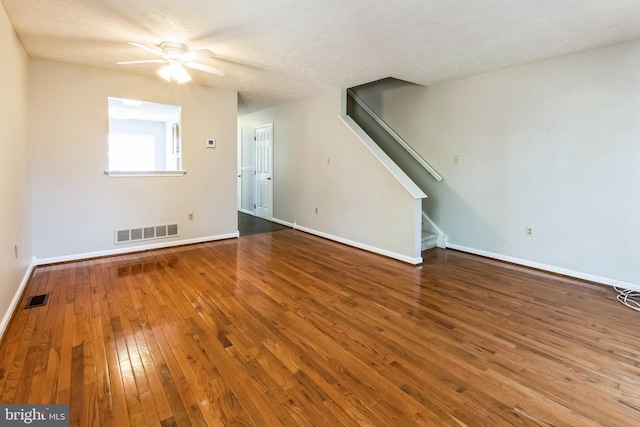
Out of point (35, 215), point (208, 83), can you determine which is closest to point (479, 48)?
point (208, 83)

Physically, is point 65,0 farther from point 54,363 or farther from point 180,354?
point 180,354

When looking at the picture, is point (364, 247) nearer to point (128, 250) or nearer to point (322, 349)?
point (322, 349)

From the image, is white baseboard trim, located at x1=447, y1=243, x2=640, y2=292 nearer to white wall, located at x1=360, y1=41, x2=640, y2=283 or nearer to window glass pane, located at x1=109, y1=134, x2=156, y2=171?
white wall, located at x1=360, y1=41, x2=640, y2=283

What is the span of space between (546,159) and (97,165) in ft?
17.7

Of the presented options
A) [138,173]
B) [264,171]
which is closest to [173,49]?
[138,173]

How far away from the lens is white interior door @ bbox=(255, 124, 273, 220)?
679 centimetres

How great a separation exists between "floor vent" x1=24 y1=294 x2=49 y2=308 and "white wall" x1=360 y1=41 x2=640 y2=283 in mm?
4754

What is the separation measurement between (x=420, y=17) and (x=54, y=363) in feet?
11.4

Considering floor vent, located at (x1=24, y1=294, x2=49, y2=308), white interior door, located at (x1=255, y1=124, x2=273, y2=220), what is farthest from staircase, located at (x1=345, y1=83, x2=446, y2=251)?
floor vent, located at (x1=24, y1=294, x2=49, y2=308)

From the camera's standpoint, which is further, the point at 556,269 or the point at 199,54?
the point at 556,269

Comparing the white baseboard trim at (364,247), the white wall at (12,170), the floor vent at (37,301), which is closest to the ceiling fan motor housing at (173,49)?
the white wall at (12,170)

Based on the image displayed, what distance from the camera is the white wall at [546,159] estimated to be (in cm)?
326

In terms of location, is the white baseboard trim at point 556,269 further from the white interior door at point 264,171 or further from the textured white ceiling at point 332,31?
the white interior door at point 264,171

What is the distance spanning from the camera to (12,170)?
277 cm
